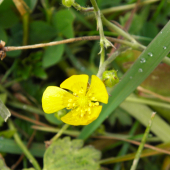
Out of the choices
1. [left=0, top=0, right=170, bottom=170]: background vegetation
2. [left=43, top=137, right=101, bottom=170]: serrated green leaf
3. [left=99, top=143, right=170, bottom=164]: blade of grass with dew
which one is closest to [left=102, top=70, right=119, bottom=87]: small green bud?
[left=0, top=0, right=170, bottom=170]: background vegetation

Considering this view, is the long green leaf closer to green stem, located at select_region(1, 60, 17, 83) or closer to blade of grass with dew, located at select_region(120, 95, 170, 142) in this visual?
green stem, located at select_region(1, 60, 17, 83)

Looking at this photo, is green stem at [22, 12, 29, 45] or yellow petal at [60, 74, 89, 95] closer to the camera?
yellow petal at [60, 74, 89, 95]

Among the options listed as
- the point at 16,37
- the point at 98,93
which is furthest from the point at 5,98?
the point at 98,93

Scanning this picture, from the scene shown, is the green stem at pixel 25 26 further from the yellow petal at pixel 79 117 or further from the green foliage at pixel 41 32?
the yellow petal at pixel 79 117

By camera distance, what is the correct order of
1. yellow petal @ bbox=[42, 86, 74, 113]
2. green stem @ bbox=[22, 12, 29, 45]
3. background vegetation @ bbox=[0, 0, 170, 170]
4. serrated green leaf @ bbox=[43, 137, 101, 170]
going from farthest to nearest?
1. green stem @ bbox=[22, 12, 29, 45]
2. background vegetation @ bbox=[0, 0, 170, 170]
3. serrated green leaf @ bbox=[43, 137, 101, 170]
4. yellow petal @ bbox=[42, 86, 74, 113]

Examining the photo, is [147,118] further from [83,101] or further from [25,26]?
[25,26]
